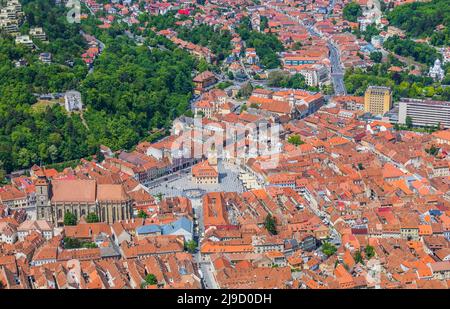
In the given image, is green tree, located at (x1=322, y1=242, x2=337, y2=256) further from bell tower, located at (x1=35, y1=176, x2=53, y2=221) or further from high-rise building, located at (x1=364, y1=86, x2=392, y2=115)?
high-rise building, located at (x1=364, y1=86, x2=392, y2=115)

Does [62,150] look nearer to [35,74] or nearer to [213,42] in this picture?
[35,74]

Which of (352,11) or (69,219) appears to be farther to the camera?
(352,11)

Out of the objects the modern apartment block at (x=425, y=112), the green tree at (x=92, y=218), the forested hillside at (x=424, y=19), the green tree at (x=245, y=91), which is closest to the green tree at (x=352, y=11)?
the forested hillside at (x=424, y=19)

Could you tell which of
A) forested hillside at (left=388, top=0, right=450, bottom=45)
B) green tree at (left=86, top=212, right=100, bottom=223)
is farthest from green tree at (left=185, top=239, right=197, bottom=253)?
forested hillside at (left=388, top=0, right=450, bottom=45)

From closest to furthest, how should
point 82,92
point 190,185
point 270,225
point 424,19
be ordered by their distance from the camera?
point 270,225 < point 190,185 < point 82,92 < point 424,19

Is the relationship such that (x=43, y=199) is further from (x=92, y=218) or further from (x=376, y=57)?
(x=376, y=57)

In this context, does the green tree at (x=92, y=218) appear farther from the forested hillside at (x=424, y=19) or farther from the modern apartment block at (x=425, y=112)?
the forested hillside at (x=424, y=19)

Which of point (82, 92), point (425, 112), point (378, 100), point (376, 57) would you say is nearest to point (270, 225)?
point (82, 92)
